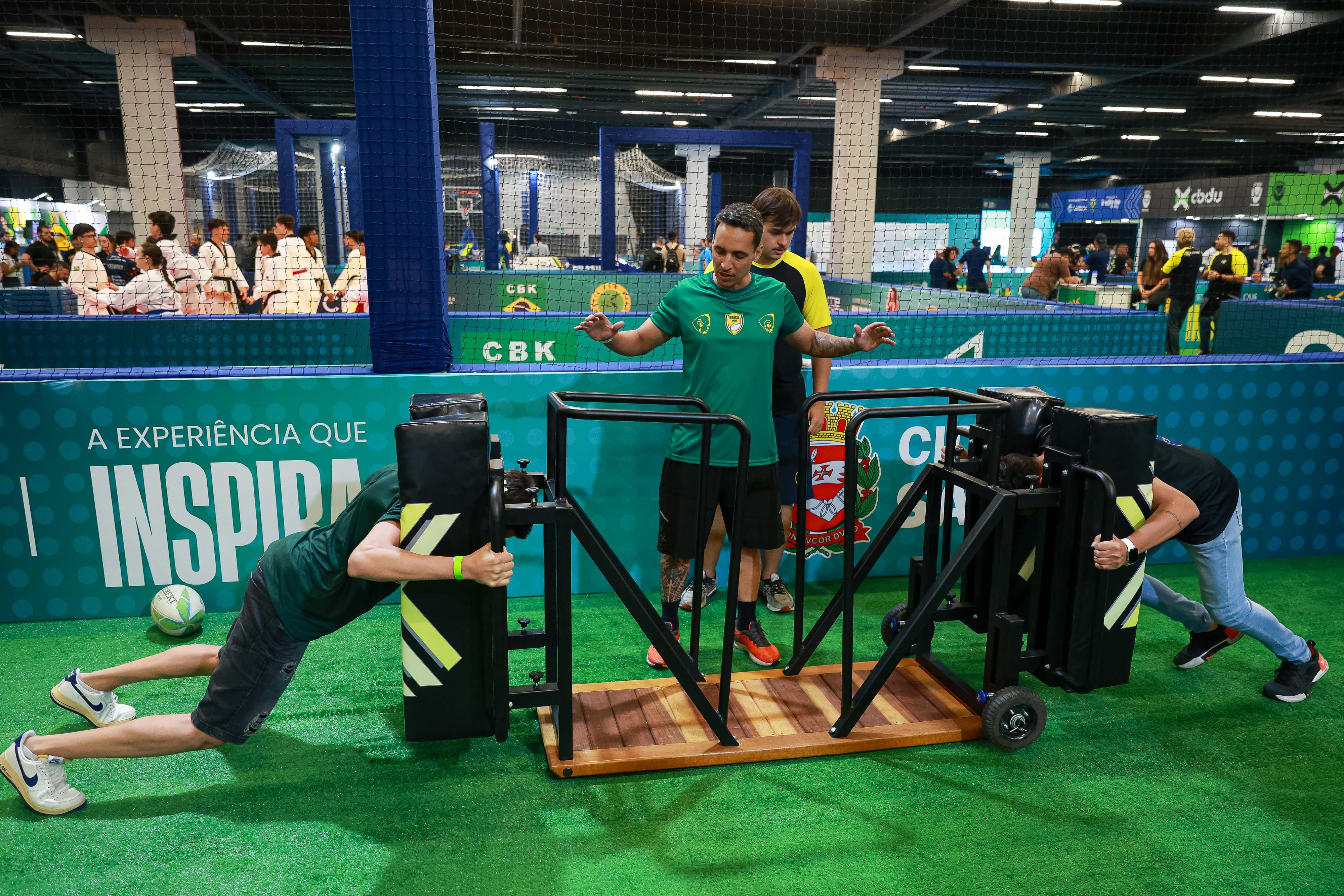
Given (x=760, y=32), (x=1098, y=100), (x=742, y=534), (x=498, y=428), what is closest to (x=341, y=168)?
(x=760, y=32)

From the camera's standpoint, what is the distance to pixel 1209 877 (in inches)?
97.1

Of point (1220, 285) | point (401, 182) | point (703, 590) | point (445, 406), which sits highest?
point (401, 182)

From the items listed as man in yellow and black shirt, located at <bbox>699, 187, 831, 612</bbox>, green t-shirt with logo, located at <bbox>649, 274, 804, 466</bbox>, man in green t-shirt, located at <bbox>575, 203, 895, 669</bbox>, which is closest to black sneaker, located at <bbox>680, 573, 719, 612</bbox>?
man in yellow and black shirt, located at <bbox>699, 187, 831, 612</bbox>

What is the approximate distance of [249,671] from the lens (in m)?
2.57

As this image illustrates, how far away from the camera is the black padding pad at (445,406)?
8.76 feet

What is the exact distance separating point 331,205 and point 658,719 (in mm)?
14973

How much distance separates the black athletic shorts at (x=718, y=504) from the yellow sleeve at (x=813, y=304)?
76 cm

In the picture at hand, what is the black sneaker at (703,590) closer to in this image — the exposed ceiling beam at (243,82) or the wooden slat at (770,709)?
the wooden slat at (770,709)

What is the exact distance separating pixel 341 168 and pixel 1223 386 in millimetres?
15020

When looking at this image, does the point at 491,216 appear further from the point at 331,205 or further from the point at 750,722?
the point at 750,722

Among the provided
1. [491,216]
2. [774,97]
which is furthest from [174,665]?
[774,97]

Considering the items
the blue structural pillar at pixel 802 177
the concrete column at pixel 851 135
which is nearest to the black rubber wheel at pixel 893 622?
the blue structural pillar at pixel 802 177

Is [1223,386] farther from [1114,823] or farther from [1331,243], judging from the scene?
[1331,243]

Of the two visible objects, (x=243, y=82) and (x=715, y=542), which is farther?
(x=243, y=82)
